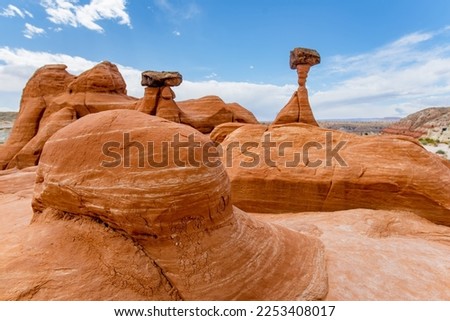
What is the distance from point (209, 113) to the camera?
74.4 ft

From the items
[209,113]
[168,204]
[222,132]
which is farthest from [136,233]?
[209,113]

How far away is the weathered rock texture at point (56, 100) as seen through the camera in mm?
20875

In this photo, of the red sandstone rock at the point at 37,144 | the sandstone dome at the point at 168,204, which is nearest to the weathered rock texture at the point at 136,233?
the sandstone dome at the point at 168,204

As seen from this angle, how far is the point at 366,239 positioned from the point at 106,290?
5.93 metres

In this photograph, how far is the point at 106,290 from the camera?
3.42m

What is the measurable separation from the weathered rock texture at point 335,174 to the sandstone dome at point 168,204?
14.5 ft

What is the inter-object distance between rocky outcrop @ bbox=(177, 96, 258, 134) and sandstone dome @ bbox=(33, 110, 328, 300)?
17.8 m

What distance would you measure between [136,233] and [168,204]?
631mm

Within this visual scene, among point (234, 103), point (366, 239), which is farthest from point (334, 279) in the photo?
point (234, 103)

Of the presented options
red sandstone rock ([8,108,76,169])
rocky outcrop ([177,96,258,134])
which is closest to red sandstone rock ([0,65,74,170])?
red sandstone rock ([8,108,76,169])

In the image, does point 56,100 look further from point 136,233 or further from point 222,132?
point 136,233

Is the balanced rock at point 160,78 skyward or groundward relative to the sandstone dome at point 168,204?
skyward

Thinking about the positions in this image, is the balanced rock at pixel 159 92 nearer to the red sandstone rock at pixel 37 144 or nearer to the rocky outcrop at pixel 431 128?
the red sandstone rock at pixel 37 144

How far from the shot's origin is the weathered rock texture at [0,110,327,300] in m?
3.54
